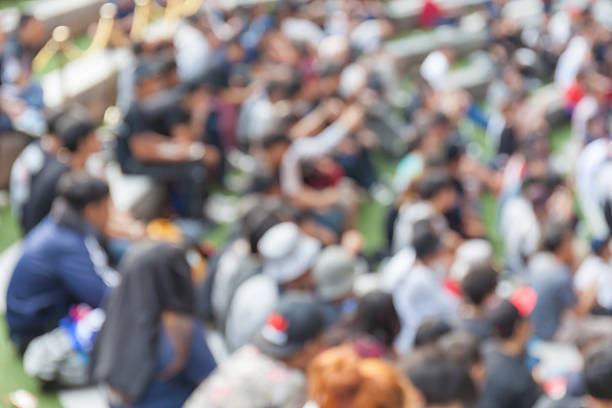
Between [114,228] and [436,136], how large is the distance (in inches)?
148

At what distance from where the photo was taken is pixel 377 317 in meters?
4.02

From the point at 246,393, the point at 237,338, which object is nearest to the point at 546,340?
the point at 237,338

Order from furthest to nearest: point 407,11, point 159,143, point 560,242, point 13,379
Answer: point 407,11 < point 159,143 < point 560,242 < point 13,379

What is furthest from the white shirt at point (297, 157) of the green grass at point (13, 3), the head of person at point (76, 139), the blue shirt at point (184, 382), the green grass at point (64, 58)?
the green grass at point (13, 3)

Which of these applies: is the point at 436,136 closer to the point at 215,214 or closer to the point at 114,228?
the point at 215,214

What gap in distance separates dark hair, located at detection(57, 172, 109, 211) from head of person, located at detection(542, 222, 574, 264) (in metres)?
3.10

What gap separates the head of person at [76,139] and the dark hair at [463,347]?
2795 mm

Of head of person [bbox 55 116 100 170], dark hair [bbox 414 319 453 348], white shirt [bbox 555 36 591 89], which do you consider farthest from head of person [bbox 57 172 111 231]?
white shirt [bbox 555 36 591 89]

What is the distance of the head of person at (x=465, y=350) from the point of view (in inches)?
149

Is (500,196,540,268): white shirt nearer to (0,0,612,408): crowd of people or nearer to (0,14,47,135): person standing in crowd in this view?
(0,0,612,408): crowd of people

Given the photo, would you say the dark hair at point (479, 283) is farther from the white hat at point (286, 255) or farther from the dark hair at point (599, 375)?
the dark hair at point (599, 375)

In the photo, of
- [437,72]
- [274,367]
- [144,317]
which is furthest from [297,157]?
[274,367]

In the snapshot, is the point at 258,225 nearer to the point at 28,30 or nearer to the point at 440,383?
the point at 440,383

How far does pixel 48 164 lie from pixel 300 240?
6.24 ft
